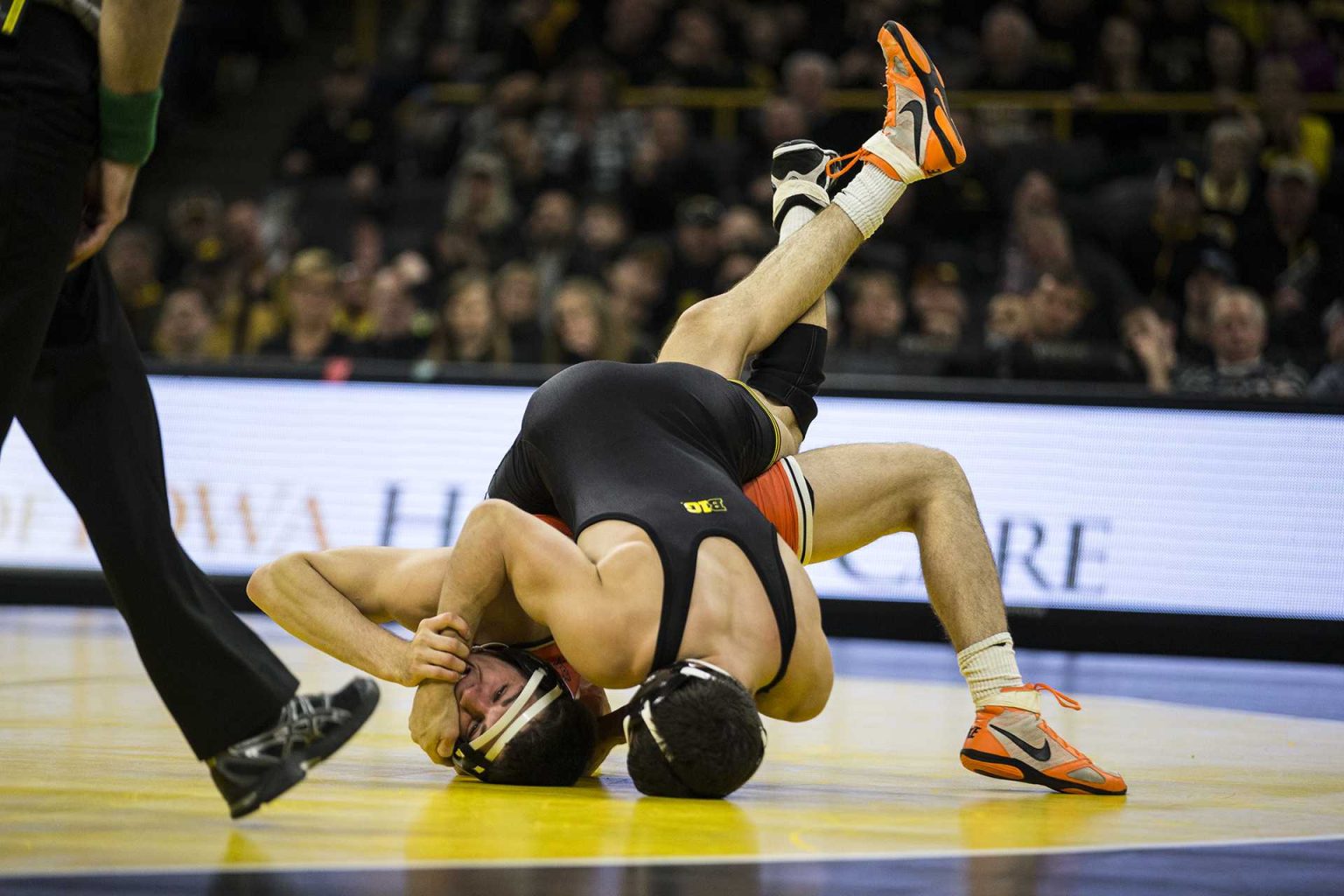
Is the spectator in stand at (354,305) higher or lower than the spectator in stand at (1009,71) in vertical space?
lower

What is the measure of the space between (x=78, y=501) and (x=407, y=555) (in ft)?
3.66

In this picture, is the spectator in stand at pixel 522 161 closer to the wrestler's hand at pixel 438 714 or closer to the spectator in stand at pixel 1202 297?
the spectator in stand at pixel 1202 297

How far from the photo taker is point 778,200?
4.28m

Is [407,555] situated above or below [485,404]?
above

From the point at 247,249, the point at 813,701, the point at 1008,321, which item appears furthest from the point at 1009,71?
the point at 813,701

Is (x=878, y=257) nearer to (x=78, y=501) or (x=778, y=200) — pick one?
(x=778, y=200)

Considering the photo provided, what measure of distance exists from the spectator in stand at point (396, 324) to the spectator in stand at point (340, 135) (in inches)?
81.1

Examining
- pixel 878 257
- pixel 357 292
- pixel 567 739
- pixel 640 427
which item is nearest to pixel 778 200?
pixel 640 427

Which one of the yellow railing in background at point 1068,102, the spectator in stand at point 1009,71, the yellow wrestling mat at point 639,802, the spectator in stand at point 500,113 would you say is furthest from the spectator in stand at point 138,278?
the yellow wrestling mat at point 639,802

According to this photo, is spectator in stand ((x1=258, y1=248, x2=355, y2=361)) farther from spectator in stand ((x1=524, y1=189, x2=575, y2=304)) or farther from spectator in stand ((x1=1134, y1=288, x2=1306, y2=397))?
spectator in stand ((x1=1134, y1=288, x2=1306, y2=397))

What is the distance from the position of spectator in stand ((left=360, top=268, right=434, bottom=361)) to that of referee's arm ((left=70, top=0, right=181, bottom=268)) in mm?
5658

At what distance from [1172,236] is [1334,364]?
1471mm

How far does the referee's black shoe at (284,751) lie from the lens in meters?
2.35

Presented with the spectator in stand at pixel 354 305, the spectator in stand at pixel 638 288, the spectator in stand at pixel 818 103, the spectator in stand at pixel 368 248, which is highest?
the spectator in stand at pixel 818 103
